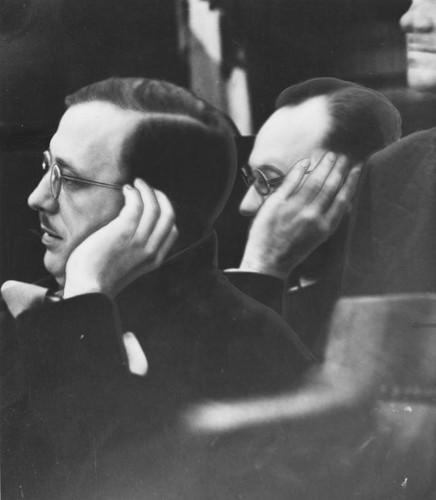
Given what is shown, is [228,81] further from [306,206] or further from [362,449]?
[362,449]

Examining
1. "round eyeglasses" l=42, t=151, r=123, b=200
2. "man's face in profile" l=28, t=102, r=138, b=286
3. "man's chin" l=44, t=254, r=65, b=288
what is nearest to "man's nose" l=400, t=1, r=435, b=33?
"man's face in profile" l=28, t=102, r=138, b=286

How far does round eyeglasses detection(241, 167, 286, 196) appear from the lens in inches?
138

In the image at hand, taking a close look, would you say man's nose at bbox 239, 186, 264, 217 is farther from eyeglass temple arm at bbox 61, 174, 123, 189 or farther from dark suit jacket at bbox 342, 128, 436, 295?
eyeglass temple arm at bbox 61, 174, 123, 189

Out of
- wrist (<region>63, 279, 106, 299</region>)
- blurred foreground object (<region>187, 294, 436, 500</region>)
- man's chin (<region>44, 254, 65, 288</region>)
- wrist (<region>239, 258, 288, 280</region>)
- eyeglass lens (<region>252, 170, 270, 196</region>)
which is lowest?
blurred foreground object (<region>187, 294, 436, 500</region>)

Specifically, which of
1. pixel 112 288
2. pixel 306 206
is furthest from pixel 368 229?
pixel 112 288

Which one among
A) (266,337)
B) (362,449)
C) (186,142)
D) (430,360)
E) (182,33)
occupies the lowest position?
(362,449)

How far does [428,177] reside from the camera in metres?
3.58

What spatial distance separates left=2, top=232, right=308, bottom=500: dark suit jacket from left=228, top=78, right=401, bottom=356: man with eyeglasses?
210 millimetres

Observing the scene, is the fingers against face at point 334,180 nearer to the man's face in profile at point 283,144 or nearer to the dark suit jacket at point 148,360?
the man's face in profile at point 283,144

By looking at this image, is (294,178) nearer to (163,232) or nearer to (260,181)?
(260,181)

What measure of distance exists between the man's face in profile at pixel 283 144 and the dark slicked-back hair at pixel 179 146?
0.12 m

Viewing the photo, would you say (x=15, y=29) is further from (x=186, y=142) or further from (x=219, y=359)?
(x=219, y=359)

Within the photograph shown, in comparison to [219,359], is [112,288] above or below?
above

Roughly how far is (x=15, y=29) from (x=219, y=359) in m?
1.93
